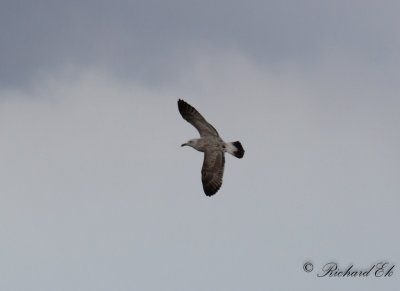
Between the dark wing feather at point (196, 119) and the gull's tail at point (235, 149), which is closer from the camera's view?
the gull's tail at point (235, 149)

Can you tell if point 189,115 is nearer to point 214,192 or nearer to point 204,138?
point 204,138

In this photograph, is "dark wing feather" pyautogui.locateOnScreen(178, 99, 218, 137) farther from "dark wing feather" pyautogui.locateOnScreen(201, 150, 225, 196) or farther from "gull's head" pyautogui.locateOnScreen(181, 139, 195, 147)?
"dark wing feather" pyautogui.locateOnScreen(201, 150, 225, 196)

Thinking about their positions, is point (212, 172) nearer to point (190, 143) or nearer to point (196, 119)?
point (190, 143)

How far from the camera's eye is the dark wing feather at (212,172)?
43.4m

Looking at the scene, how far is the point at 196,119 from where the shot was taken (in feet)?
152

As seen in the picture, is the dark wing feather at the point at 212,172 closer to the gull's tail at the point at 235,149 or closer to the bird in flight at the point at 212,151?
the bird in flight at the point at 212,151

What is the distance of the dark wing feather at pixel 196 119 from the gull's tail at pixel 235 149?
1445mm

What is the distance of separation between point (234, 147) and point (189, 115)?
13.6ft

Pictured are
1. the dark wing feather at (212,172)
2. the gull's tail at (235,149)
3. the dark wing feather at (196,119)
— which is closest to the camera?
the dark wing feather at (212,172)

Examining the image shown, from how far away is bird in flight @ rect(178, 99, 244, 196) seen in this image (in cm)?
4347

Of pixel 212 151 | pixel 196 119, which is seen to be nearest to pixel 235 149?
pixel 212 151

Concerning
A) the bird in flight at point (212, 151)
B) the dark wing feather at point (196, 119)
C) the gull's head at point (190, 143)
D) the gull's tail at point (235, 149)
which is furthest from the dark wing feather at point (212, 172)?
the dark wing feather at point (196, 119)

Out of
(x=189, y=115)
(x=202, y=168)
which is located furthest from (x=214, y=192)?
(x=189, y=115)

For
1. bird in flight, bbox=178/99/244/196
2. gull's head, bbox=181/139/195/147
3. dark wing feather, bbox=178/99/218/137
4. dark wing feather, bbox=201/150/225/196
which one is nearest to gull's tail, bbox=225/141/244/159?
bird in flight, bbox=178/99/244/196
